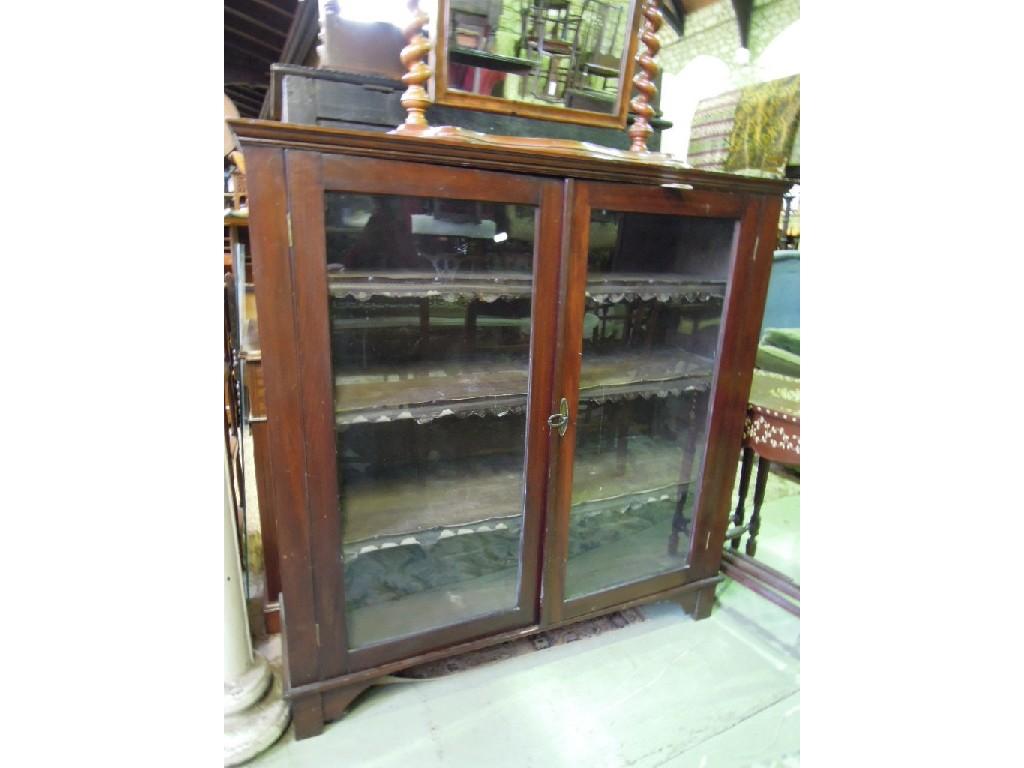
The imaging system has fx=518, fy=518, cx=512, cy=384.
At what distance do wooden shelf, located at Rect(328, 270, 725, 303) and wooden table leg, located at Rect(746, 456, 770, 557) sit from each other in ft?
2.36

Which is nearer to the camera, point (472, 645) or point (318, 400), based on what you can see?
point (318, 400)

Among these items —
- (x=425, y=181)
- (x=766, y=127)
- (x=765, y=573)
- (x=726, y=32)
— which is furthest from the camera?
(x=726, y=32)

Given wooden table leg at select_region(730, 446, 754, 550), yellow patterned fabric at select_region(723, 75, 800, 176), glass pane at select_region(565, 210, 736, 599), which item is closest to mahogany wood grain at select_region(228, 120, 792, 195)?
glass pane at select_region(565, 210, 736, 599)

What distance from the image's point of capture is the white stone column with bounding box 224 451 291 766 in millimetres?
1172

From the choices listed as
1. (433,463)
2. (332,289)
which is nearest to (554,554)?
(433,463)

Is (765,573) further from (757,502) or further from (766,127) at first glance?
(766,127)

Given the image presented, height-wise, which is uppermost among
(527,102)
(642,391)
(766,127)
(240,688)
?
(766,127)

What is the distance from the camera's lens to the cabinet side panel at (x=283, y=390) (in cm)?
92

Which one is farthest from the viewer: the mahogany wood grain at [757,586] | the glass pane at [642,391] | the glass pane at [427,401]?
the mahogany wood grain at [757,586]

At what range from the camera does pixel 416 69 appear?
106 centimetres

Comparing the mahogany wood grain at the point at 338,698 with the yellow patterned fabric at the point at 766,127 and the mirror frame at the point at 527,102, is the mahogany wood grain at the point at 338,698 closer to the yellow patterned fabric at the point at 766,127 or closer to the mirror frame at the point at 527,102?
the mirror frame at the point at 527,102

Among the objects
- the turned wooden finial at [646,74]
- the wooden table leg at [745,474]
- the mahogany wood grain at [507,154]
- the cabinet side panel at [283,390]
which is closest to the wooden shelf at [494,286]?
the cabinet side panel at [283,390]

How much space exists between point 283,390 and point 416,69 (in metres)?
0.71

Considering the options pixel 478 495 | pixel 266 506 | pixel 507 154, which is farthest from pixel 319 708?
pixel 507 154
